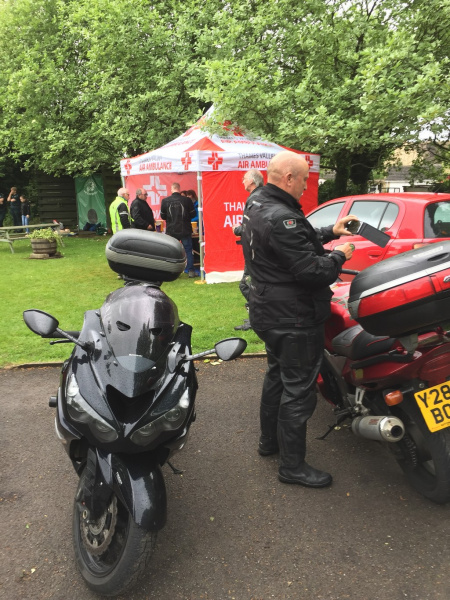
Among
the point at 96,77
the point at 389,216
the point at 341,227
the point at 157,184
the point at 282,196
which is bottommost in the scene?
the point at 389,216

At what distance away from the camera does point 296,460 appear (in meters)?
2.99

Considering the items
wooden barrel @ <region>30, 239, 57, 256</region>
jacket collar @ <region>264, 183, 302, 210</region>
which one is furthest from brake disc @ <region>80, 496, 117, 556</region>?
Result: wooden barrel @ <region>30, 239, 57, 256</region>

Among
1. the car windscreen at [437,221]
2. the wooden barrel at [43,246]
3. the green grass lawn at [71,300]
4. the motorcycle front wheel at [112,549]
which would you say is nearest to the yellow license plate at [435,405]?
the motorcycle front wheel at [112,549]

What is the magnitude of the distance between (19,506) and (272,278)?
1.94 meters

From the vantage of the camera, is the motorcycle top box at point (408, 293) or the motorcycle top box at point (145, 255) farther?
the motorcycle top box at point (145, 255)

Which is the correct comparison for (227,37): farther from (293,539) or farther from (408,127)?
(293,539)

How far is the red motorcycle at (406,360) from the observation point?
2.30m

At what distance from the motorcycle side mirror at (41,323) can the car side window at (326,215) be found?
16.7ft

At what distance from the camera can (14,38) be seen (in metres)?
18.6

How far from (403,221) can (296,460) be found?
3661 millimetres

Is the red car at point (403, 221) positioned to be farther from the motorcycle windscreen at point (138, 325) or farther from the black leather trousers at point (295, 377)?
the motorcycle windscreen at point (138, 325)

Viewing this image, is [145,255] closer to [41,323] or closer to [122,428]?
[41,323]

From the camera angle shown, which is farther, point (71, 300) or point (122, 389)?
point (71, 300)

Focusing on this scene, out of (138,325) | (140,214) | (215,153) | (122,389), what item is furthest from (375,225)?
(140,214)
